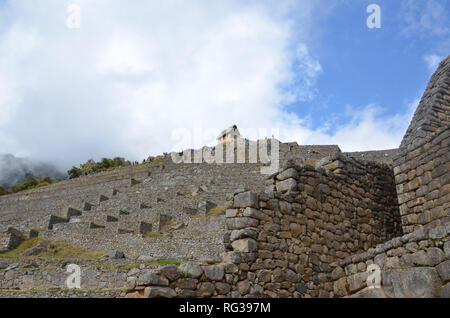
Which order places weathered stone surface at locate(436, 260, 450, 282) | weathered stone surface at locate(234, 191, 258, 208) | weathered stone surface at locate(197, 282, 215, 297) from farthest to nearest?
weathered stone surface at locate(234, 191, 258, 208)
weathered stone surface at locate(197, 282, 215, 297)
weathered stone surface at locate(436, 260, 450, 282)

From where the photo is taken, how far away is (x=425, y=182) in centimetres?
588

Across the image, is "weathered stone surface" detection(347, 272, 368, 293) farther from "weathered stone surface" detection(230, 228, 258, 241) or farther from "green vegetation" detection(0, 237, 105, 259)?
"green vegetation" detection(0, 237, 105, 259)

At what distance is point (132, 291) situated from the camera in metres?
4.34

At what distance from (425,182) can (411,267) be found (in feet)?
7.13

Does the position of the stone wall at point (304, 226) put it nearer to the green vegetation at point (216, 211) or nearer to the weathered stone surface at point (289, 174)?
the weathered stone surface at point (289, 174)

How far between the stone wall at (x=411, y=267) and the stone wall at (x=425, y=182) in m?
1.32

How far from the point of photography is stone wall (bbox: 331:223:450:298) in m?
3.70

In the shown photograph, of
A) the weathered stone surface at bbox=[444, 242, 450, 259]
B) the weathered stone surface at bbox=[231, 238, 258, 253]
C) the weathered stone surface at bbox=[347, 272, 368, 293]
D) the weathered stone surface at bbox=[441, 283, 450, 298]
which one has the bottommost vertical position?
the weathered stone surface at bbox=[441, 283, 450, 298]

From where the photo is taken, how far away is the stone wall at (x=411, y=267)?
12.1ft

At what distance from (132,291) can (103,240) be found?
17541mm

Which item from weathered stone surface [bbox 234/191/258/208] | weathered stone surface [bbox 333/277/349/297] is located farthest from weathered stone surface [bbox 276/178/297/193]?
weathered stone surface [bbox 333/277/349/297]

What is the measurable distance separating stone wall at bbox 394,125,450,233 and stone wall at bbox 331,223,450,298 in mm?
1316

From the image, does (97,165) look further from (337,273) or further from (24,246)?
(337,273)
